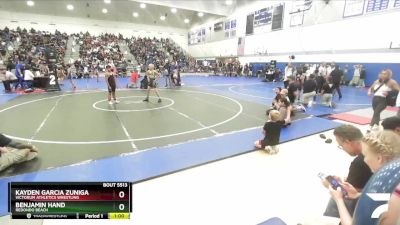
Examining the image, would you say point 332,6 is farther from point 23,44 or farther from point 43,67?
point 23,44

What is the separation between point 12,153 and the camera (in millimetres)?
4078

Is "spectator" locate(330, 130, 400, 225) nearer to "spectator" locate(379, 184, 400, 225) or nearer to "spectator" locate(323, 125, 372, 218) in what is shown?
"spectator" locate(379, 184, 400, 225)

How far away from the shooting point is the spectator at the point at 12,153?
12.9 feet

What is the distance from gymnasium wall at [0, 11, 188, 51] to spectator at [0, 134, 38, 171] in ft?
104

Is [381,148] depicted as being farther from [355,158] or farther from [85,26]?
[85,26]

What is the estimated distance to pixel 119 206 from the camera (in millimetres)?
1728

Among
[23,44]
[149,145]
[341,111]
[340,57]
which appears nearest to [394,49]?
[340,57]

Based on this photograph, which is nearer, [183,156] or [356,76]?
[183,156]

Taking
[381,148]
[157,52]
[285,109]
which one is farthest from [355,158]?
[157,52]

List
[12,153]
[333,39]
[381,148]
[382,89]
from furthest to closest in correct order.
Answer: [333,39] → [382,89] → [12,153] → [381,148]

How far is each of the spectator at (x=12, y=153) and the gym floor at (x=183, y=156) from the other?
14 centimetres

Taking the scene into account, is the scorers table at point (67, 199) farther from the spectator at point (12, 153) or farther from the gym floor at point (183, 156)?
the spectator at point (12, 153)

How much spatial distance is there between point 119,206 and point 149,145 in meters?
3.53

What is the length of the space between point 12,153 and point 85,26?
32.7m
